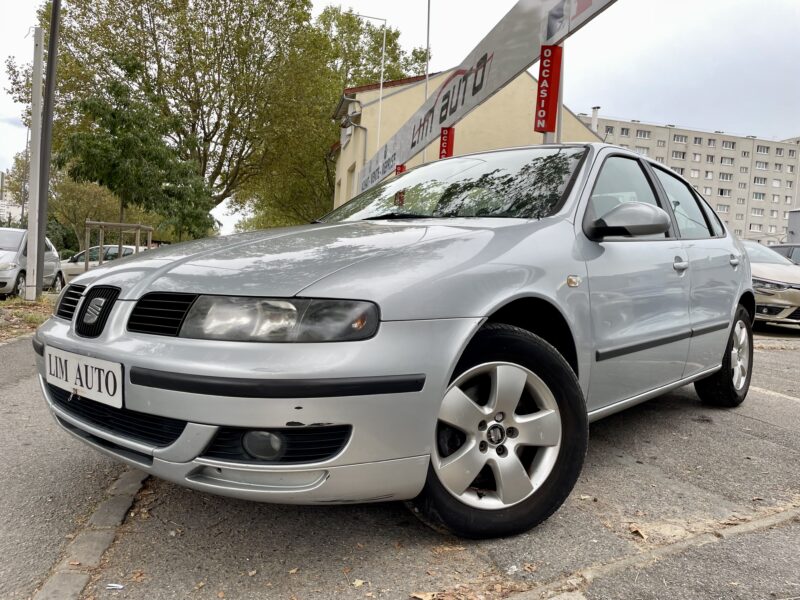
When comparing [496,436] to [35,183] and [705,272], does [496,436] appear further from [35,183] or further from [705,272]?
[35,183]

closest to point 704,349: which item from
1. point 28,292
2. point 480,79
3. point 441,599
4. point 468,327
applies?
point 468,327

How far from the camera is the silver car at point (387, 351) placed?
1655 mm

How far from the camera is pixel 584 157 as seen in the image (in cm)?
272

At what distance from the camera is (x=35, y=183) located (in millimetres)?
8914

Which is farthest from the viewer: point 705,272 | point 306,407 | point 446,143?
point 446,143

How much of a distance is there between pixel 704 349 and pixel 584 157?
131 centimetres

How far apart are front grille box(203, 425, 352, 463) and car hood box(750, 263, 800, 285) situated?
29.6 feet

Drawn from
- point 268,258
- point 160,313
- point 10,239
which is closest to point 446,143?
point 10,239

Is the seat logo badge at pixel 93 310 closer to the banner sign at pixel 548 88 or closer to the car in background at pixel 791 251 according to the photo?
the banner sign at pixel 548 88

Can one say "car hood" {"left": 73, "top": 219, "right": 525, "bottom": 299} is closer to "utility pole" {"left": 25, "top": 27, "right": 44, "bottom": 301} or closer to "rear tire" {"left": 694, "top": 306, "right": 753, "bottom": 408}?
"rear tire" {"left": 694, "top": 306, "right": 753, "bottom": 408}

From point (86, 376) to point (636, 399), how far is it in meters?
2.19

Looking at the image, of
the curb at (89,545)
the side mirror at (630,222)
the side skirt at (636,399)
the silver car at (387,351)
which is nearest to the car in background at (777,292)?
the side skirt at (636,399)

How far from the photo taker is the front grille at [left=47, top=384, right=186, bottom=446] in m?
1.75

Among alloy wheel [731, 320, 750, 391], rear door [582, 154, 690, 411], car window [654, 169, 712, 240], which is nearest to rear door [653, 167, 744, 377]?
car window [654, 169, 712, 240]
